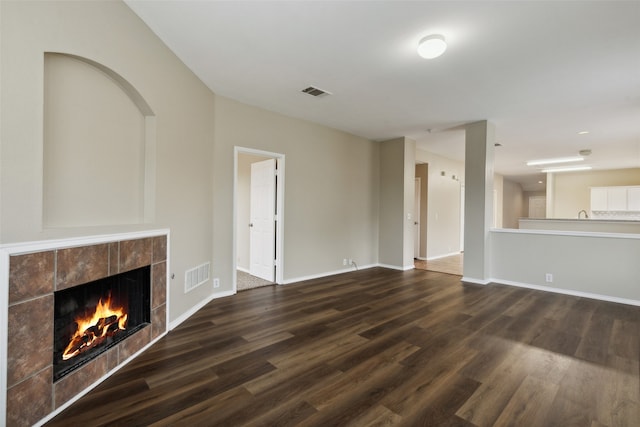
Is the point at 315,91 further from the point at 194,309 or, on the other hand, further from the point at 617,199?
the point at 617,199

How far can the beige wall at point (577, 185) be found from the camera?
8.83m

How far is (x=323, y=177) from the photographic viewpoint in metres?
5.32

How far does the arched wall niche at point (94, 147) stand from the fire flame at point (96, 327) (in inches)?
26.6

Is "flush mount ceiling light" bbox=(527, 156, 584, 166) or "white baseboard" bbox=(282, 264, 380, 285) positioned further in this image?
"flush mount ceiling light" bbox=(527, 156, 584, 166)

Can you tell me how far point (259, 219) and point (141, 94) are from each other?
297 cm

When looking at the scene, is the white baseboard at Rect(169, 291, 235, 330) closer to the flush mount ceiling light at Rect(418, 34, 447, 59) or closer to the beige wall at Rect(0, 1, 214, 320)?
the beige wall at Rect(0, 1, 214, 320)

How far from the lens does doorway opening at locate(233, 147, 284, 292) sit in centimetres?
468

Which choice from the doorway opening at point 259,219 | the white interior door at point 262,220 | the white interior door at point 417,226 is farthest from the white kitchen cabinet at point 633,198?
the white interior door at point 262,220

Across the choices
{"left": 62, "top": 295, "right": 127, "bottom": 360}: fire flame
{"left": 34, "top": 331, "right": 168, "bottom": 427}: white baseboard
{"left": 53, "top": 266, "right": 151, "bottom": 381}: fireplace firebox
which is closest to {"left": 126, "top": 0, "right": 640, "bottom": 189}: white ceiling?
{"left": 53, "top": 266, "right": 151, "bottom": 381}: fireplace firebox

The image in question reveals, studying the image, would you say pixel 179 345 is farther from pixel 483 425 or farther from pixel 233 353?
pixel 483 425

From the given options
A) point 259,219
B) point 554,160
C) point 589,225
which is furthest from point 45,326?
point 554,160

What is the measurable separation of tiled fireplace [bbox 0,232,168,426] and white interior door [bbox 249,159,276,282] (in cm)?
262

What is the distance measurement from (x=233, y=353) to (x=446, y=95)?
13.0ft

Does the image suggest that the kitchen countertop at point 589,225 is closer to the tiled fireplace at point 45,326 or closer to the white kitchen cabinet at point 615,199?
the white kitchen cabinet at point 615,199
